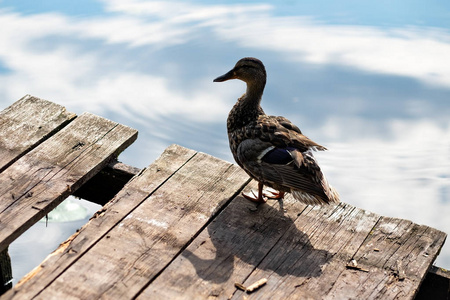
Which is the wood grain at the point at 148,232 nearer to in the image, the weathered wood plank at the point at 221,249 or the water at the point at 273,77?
the weathered wood plank at the point at 221,249

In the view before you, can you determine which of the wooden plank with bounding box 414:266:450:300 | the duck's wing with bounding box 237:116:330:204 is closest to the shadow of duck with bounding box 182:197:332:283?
the duck's wing with bounding box 237:116:330:204

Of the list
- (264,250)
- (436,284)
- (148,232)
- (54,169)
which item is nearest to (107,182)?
(54,169)

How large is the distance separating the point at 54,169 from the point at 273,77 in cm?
365

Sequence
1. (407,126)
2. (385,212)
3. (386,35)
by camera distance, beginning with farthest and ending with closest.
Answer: (386,35) < (407,126) < (385,212)

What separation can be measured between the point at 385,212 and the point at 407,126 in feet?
4.25

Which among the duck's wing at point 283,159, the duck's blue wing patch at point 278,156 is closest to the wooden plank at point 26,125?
the duck's wing at point 283,159

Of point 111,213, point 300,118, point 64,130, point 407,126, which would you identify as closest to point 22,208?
point 111,213

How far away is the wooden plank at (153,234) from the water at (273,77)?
1.78 metres

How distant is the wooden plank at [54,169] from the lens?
13.0 ft

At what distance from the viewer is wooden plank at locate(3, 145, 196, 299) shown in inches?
135

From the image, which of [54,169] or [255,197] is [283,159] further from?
[54,169]

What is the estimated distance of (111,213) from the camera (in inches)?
157

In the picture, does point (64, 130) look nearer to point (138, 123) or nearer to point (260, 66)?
point (260, 66)

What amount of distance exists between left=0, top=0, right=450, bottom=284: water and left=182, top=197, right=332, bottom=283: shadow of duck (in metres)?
2.11
